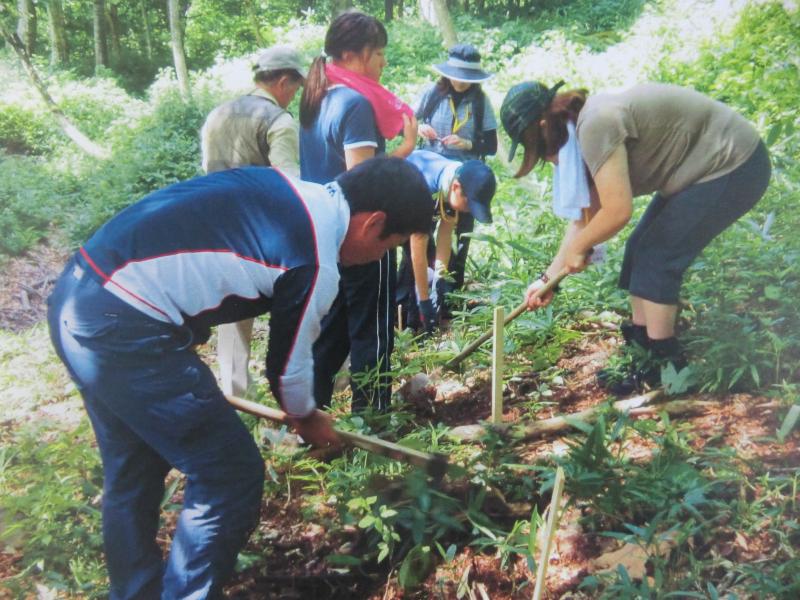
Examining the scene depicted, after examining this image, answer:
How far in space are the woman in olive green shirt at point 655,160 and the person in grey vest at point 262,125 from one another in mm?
923

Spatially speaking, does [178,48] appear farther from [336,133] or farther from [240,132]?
[336,133]

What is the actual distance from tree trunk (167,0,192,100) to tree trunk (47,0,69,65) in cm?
126

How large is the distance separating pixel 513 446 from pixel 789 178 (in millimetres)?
2573

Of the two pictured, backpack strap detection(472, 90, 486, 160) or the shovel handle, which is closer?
the shovel handle

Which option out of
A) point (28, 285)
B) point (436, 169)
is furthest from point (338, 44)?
point (28, 285)

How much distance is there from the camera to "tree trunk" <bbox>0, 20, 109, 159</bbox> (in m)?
5.81

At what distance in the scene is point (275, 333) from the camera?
1.56m

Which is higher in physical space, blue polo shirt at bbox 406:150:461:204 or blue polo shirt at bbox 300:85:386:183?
blue polo shirt at bbox 300:85:386:183

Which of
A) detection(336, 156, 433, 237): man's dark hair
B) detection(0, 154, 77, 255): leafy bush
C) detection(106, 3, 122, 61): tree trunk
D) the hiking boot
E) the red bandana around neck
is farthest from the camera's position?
detection(106, 3, 122, 61): tree trunk

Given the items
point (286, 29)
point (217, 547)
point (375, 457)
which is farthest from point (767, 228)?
point (286, 29)

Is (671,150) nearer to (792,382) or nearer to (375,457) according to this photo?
(792,382)

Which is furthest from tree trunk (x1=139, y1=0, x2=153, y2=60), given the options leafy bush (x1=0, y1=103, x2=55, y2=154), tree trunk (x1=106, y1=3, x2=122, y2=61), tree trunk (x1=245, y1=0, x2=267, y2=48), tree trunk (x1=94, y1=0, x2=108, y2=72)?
tree trunk (x1=245, y1=0, x2=267, y2=48)

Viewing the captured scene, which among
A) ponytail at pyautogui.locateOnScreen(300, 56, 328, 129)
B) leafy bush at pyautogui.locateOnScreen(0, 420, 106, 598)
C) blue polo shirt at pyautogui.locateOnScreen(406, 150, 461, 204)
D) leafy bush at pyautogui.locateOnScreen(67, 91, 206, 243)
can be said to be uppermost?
ponytail at pyautogui.locateOnScreen(300, 56, 328, 129)

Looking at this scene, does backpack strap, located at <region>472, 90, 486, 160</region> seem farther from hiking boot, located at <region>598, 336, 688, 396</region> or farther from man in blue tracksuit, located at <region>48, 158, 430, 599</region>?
man in blue tracksuit, located at <region>48, 158, 430, 599</region>
